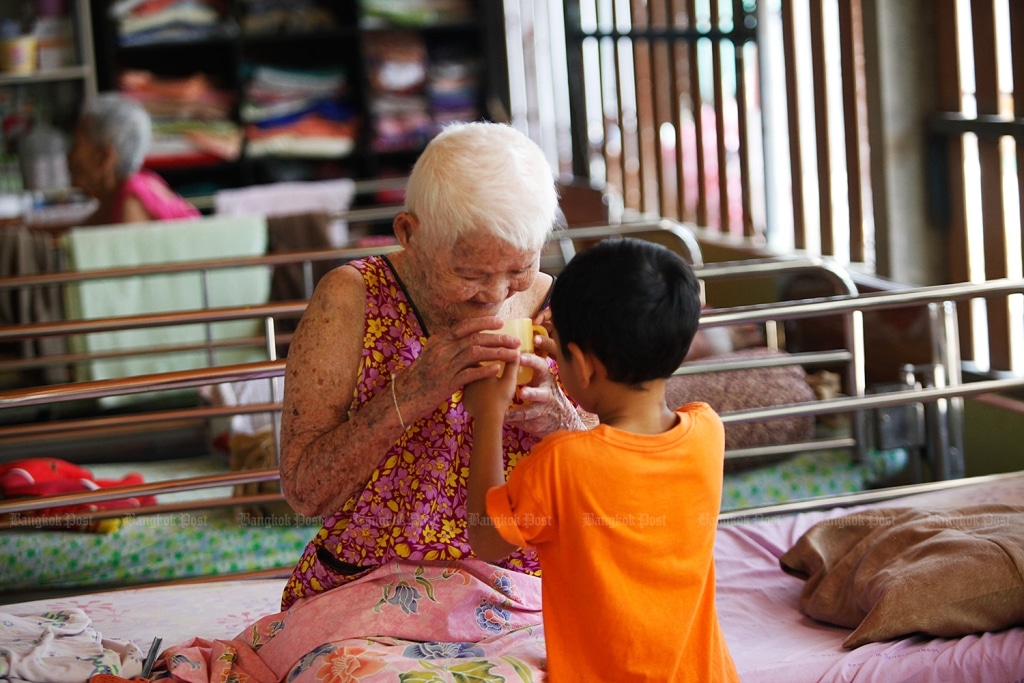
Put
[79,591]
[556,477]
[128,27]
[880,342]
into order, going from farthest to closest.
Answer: [128,27], [880,342], [79,591], [556,477]

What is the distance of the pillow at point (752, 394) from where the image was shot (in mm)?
2998

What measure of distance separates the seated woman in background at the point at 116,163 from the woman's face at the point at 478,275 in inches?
112

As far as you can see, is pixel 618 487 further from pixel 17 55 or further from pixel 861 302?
pixel 17 55

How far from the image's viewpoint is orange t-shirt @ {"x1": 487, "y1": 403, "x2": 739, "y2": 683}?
1.32m

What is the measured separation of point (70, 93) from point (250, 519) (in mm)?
3953

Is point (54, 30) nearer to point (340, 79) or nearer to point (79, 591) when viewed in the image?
point (340, 79)

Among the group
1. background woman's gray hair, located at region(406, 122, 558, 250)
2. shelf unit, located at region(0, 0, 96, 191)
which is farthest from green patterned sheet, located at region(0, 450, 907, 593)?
shelf unit, located at region(0, 0, 96, 191)

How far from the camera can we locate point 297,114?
588cm

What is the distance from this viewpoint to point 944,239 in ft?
11.2

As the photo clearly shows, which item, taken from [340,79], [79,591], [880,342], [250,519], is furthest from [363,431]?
[340,79]

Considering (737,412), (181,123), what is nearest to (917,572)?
(737,412)

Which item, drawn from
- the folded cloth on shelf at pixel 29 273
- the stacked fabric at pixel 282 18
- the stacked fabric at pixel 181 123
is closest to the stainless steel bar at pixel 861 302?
the folded cloth on shelf at pixel 29 273

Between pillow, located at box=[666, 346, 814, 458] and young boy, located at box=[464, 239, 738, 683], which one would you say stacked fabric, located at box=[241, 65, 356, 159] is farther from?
young boy, located at box=[464, 239, 738, 683]

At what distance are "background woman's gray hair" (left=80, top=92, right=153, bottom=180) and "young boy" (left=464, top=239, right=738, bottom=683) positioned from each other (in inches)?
122
